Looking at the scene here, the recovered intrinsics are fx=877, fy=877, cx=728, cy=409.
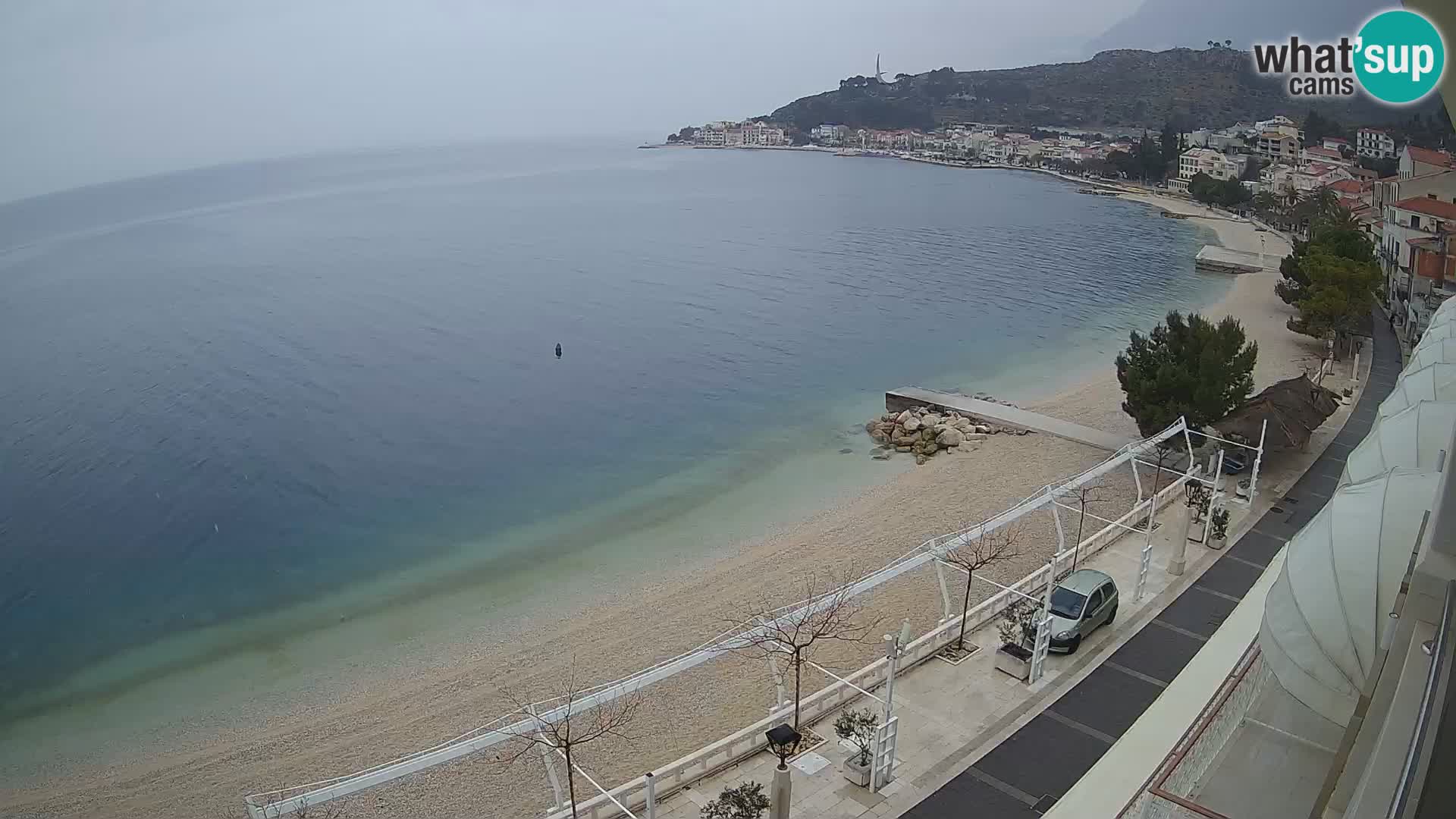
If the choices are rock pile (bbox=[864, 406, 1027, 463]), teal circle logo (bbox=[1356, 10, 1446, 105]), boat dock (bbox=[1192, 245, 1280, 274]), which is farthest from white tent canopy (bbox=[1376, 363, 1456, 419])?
boat dock (bbox=[1192, 245, 1280, 274])

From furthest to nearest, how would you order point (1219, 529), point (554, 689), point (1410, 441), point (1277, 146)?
1. point (1277, 146)
2. point (1219, 529)
3. point (554, 689)
4. point (1410, 441)

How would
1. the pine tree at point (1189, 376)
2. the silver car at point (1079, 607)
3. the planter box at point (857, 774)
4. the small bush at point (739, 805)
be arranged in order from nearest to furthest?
the small bush at point (739, 805), the planter box at point (857, 774), the silver car at point (1079, 607), the pine tree at point (1189, 376)

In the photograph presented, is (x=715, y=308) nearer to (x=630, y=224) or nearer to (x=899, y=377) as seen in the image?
(x=899, y=377)

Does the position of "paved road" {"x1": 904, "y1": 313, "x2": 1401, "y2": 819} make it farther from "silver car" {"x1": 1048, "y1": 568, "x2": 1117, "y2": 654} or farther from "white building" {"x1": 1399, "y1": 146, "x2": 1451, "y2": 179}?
"white building" {"x1": 1399, "y1": 146, "x2": 1451, "y2": 179}

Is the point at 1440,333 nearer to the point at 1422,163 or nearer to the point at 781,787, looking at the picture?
the point at 781,787

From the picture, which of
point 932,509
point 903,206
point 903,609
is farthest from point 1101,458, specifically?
point 903,206

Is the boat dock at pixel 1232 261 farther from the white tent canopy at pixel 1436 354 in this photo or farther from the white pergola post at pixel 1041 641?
the white pergola post at pixel 1041 641

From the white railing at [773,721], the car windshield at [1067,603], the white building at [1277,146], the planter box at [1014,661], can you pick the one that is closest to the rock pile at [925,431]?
the white railing at [773,721]

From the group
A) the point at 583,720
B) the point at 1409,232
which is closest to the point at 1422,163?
the point at 1409,232
